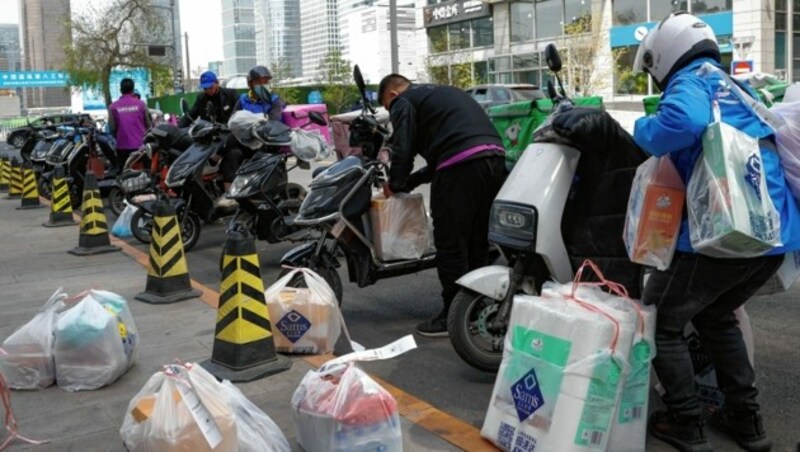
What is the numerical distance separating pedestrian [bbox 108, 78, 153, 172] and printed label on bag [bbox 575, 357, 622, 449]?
37.1ft

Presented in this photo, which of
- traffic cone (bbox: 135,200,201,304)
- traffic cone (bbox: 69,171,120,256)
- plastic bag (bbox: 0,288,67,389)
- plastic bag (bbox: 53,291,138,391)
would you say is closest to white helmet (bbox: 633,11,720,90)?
plastic bag (bbox: 53,291,138,391)

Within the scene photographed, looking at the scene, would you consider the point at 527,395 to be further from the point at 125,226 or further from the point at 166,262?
the point at 125,226

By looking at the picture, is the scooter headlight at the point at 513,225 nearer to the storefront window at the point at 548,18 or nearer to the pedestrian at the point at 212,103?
the pedestrian at the point at 212,103

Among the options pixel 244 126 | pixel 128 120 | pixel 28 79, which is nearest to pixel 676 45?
pixel 244 126

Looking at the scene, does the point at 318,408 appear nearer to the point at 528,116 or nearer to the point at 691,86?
the point at 691,86

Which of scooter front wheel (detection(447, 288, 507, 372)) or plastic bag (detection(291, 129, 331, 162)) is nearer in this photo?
scooter front wheel (detection(447, 288, 507, 372))

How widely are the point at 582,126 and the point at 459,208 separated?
58.9 inches

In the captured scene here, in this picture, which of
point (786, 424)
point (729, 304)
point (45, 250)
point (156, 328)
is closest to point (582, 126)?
point (729, 304)

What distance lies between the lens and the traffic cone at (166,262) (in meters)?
6.91

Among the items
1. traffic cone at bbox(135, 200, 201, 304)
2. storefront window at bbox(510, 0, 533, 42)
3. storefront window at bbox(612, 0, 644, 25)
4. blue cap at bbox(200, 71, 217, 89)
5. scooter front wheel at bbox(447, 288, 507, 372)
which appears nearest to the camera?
scooter front wheel at bbox(447, 288, 507, 372)

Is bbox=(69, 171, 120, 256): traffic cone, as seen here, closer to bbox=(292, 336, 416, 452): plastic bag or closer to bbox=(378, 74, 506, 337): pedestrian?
bbox=(378, 74, 506, 337): pedestrian

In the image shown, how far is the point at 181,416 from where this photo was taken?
3221mm

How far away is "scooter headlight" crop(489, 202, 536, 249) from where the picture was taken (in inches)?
160

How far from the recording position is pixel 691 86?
3271mm
